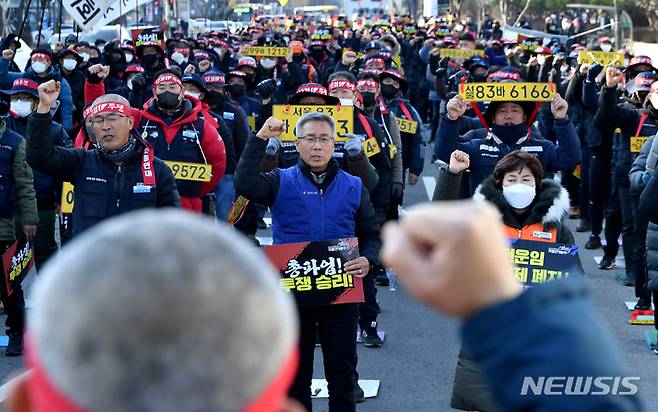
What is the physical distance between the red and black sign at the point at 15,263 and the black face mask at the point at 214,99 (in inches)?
139

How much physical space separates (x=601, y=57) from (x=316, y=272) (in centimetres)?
1063

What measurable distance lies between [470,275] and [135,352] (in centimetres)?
39

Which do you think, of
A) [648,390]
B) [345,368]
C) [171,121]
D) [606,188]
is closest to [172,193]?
[345,368]

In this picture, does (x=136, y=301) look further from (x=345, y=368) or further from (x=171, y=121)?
(x=171, y=121)

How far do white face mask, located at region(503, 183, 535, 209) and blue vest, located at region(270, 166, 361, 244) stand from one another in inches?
33.0

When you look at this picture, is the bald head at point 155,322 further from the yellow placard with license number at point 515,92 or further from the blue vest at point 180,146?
the blue vest at point 180,146

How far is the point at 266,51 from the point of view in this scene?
17.9 m

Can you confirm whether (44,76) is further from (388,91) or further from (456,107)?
(456,107)

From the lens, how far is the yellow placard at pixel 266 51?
698 inches

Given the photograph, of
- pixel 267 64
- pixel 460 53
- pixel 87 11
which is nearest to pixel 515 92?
pixel 87 11

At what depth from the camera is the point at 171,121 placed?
26.5 ft

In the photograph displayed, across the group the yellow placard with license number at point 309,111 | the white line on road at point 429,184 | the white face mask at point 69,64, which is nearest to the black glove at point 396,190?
the yellow placard with license number at point 309,111

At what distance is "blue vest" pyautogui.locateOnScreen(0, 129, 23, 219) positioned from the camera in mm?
7406

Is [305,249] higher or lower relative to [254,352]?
lower
